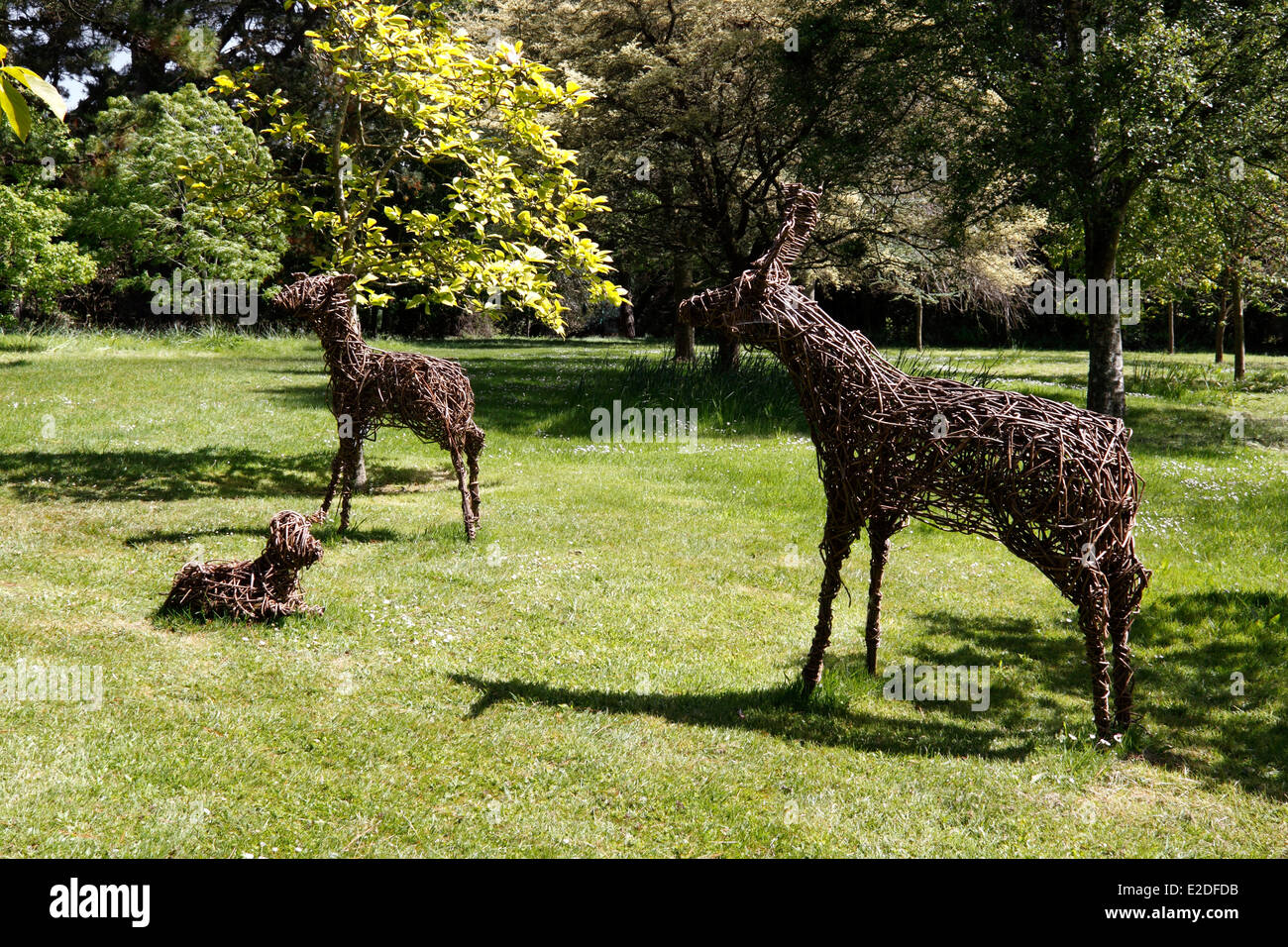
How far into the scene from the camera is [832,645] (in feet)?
25.5

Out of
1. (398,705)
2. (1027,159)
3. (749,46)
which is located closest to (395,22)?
(398,705)

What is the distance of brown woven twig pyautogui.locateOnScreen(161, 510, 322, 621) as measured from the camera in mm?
7105

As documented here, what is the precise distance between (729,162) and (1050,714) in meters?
17.3

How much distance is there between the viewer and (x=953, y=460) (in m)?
5.59

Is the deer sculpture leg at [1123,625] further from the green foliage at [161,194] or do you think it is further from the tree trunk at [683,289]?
the green foliage at [161,194]

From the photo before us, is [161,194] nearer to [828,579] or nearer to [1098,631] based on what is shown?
[828,579]

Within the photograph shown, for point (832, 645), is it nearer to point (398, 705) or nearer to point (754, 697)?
point (754, 697)

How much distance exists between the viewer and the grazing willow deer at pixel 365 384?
9641 mm

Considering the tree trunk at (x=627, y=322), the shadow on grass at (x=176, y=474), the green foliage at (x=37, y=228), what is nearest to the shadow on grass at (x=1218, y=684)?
the shadow on grass at (x=176, y=474)

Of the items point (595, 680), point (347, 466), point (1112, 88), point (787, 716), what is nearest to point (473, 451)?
point (347, 466)

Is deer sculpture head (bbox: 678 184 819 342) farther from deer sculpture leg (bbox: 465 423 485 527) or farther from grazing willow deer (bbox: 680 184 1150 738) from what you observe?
deer sculpture leg (bbox: 465 423 485 527)

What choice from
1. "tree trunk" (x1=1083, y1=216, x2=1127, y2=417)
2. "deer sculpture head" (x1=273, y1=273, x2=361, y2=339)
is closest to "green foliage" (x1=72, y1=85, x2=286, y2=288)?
"deer sculpture head" (x1=273, y1=273, x2=361, y2=339)

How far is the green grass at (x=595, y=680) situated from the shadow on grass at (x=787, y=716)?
26mm

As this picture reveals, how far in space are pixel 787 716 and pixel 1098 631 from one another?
6.67 ft
